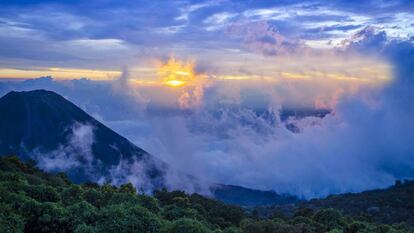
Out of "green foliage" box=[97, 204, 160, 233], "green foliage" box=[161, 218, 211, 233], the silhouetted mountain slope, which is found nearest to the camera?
"green foliage" box=[161, 218, 211, 233]

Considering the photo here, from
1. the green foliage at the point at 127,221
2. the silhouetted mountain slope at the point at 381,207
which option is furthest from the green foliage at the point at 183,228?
the silhouetted mountain slope at the point at 381,207

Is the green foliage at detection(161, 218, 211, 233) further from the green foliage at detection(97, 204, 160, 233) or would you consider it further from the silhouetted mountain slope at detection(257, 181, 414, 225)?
the silhouetted mountain slope at detection(257, 181, 414, 225)

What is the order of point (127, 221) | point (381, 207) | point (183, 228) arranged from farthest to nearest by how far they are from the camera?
1. point (381, 207)
2. point (127, 221)
3. point (183, 228)

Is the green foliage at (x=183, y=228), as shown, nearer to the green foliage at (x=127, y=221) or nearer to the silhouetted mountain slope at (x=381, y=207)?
the green foliage at (x=127, y=221)

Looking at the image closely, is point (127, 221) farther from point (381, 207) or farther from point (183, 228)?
point (381, 207)

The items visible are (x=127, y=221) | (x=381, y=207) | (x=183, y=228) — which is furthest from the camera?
(x=381, y=207)

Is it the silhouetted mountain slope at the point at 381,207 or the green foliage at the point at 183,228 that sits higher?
the green foliage at the point at 183,228

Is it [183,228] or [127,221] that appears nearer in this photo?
[183,228]

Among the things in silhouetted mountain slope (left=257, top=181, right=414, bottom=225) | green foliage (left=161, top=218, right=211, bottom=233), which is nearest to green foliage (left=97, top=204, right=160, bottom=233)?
green foliage (left=161, top=218, right=211, bottom=233)

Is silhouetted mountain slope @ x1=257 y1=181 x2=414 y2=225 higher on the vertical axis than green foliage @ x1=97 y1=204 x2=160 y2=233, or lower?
lower

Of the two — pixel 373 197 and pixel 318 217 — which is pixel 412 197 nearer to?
pixel 373 197

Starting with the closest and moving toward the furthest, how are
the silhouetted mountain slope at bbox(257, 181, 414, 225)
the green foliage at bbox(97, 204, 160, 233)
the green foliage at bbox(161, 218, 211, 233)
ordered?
the green foliage at bbox(161, 218, 211, 233) → the green foliage at bbox(97, 204, 160, 233) → the silhouetted mountain slope at bbox(257, 181, 414, 225)

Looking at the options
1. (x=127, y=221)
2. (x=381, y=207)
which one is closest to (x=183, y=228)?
(x=127, y=221)

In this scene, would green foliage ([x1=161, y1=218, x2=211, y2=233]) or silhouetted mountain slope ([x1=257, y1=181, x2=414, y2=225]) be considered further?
silhouetted mountain slope ([x1=257, y1=181, x2=414, y2=225])
